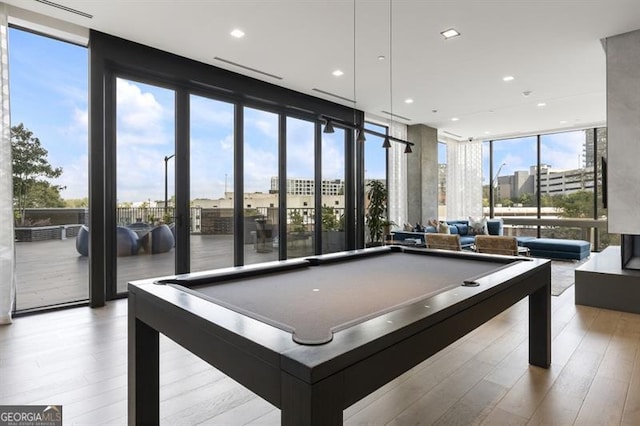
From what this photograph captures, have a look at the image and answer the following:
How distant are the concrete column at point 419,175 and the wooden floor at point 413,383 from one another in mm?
5390

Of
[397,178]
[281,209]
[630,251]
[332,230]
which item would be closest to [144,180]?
[281,209]

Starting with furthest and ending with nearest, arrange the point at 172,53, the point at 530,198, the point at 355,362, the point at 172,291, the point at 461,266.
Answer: the point at 530,198 → the point at 172,53 → the point at 461,266 → the point at 172,291 → the point at 355,362

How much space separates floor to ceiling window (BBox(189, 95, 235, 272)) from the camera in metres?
5.07

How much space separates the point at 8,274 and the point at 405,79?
554 centimetres

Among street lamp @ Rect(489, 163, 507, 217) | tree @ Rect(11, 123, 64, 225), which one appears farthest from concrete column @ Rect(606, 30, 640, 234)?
street lamp @ Rect(489, 163, 507, 217)

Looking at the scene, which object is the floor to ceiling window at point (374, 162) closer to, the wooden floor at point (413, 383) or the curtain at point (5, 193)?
the wooden floor at point (413, 383)

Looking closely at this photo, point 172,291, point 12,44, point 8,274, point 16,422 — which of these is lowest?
point 16,422

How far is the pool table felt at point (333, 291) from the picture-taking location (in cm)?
141

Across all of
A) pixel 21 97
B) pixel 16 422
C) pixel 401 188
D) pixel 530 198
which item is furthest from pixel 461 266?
pixel 530 198

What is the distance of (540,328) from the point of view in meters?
2.64

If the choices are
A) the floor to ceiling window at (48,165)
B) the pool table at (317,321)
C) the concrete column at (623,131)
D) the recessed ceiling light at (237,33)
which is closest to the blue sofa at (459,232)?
the concrete column at (623,131)

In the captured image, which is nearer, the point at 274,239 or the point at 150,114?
the point at 150,114

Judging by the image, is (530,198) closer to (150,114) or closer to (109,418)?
(150,114)

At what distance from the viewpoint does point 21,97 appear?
12.6 feet
